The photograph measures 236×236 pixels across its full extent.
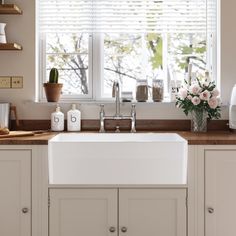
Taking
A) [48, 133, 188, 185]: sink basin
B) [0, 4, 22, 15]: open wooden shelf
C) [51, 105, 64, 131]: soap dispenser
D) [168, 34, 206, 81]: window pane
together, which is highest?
[0, 4, 22, 15]: open wooden shelf

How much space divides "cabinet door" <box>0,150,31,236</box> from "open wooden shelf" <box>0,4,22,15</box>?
1069 mm

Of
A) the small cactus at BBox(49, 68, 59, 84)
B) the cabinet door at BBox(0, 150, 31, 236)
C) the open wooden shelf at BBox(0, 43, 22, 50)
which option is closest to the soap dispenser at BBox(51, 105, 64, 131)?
the small cactus at BBox(49, 68, 59, 84)

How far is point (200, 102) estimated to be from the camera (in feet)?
10.1

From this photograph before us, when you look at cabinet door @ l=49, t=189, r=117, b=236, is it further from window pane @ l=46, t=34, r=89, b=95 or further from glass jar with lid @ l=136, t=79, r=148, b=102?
window pane @ l=46, t=34, r=89, b=95

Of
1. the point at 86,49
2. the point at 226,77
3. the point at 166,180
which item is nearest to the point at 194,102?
the point at 226,77

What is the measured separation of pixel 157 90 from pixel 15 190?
1.30m

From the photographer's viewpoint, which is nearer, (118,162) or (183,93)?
(118,162)

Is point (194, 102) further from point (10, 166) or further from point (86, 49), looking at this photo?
point (10, 166)

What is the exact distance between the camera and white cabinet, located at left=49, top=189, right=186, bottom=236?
259 centimetres

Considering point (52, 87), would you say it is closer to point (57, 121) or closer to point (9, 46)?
point (57, 121)

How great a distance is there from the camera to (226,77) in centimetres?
331

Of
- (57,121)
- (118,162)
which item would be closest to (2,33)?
(57,121)

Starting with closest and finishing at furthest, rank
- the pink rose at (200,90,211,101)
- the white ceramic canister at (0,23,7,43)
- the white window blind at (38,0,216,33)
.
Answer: the pink rose at (200,90,211,101) → the white ceramic canister at (0,23,7,43) → the white window blind at (38,0,216,33)

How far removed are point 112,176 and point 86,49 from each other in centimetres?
125
